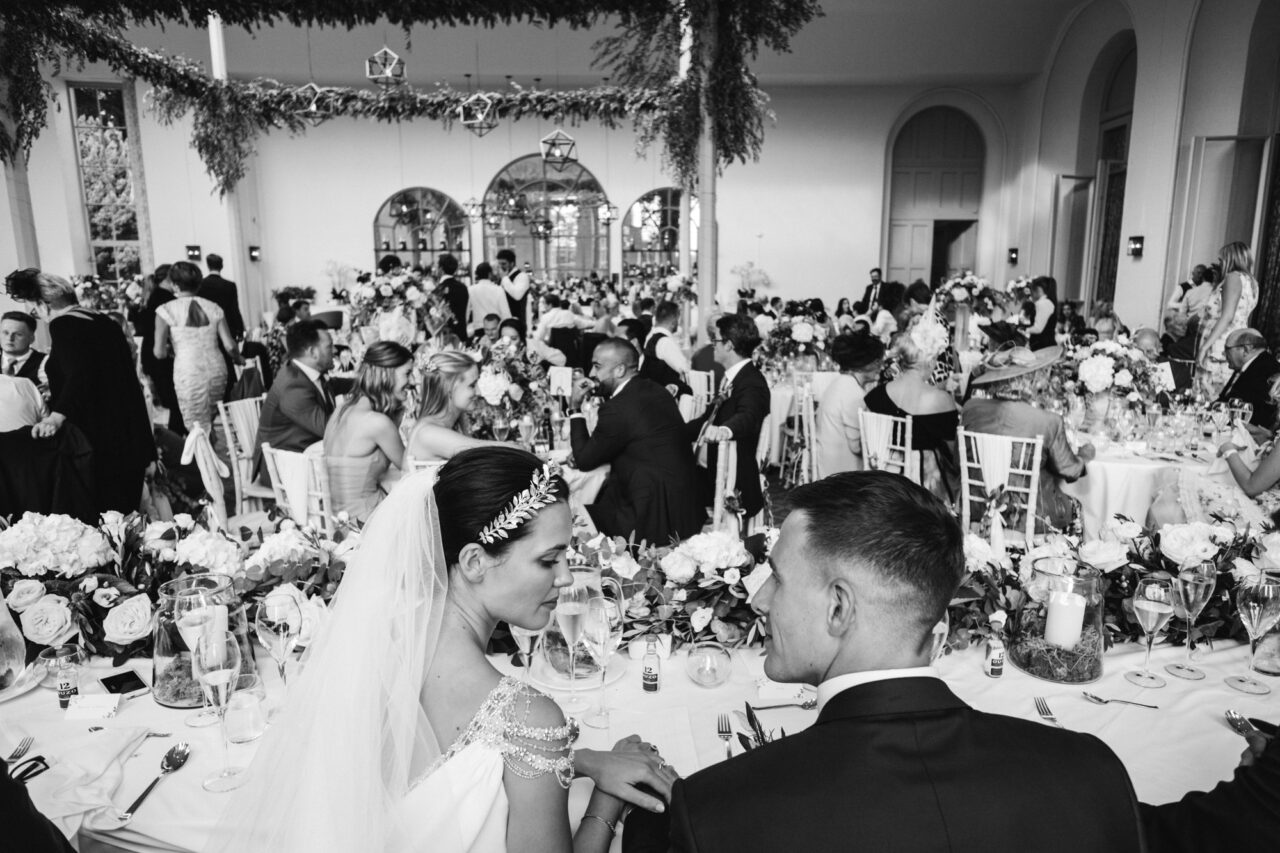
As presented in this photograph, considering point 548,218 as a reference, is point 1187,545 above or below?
below

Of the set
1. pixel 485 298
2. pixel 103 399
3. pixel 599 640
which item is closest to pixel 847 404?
pixel 599 640

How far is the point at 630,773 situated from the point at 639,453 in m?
2.70

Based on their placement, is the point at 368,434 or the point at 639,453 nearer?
the point at 368,434

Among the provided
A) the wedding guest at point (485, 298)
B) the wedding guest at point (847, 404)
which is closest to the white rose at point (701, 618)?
the wedding guest at point (847, 404)

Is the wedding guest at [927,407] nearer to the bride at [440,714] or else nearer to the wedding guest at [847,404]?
the wedding guest at [847,404]

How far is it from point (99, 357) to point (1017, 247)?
14.3 meters

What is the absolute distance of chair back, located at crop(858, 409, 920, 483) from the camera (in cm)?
455

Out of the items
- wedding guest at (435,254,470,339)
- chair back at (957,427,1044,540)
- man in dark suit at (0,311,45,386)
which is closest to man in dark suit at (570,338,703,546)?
chair back at (957,427,1044,540)

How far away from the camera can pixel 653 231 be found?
16.6m

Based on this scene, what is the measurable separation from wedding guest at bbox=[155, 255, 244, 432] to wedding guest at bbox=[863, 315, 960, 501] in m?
5.06

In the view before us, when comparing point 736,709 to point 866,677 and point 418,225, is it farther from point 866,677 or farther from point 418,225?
point 418,225

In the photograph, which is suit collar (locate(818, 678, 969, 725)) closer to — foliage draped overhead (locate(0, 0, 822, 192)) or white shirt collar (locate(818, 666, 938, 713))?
white shirt collar (locate(818, 666, 938, 713))

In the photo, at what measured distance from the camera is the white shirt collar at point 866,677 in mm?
1112

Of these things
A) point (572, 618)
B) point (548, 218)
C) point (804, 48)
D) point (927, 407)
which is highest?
point (804, 48)
